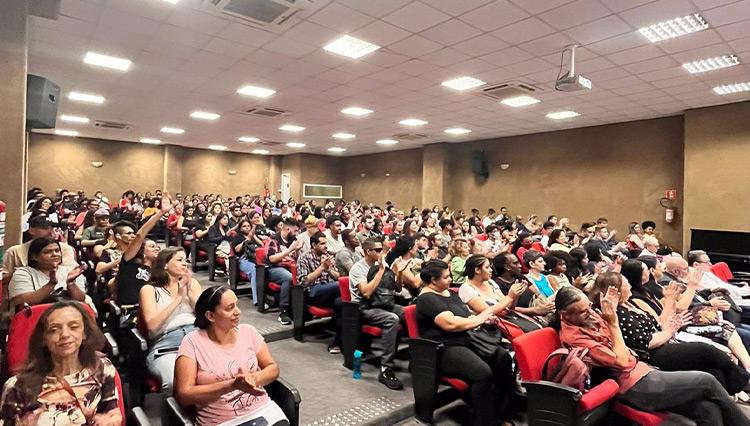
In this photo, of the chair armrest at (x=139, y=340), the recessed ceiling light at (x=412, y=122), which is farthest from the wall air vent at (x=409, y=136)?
the chair armrest at (x=139, y=340)

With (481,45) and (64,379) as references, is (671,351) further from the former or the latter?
(481,45)

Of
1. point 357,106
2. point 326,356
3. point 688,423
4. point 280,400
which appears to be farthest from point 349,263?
point 357,106

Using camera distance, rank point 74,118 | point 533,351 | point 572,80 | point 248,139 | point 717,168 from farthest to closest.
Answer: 1. point 248,139
2. point 74,118
3. point 717,168
4. point 572,80
5. point 533,351

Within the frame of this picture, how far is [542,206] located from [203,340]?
1097cm

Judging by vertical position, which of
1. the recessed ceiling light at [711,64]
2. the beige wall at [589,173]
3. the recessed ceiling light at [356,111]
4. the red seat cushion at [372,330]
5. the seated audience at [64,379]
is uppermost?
the recessed ceiling light at [356,111]

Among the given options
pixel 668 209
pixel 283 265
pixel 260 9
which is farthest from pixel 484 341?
pixel 668 209

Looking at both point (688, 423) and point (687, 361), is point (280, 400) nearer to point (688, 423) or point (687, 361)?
point (688, 423)

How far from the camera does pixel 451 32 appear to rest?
187 inches

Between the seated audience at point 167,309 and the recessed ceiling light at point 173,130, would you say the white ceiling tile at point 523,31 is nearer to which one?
the seated audience at point 167,309

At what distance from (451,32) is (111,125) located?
1078 centimetres

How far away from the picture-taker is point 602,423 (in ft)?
7.50

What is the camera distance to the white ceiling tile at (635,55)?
5.17m

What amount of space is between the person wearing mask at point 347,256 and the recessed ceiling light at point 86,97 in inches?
269

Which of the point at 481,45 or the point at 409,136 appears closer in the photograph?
the point at 481,45
